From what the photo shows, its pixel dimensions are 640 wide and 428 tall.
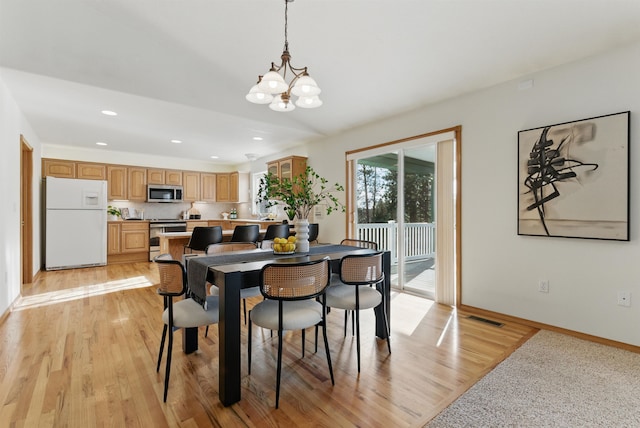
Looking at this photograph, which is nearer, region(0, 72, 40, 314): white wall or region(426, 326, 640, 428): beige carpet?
region(426, 326, 640, 428): beige carpet

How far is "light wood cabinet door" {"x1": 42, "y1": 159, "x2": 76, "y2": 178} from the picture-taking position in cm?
587

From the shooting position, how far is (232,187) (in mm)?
7891

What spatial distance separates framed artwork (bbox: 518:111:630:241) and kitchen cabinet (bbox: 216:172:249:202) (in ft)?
20.3

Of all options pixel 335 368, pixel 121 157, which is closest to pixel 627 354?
pixel 335 368

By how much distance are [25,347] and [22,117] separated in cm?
327

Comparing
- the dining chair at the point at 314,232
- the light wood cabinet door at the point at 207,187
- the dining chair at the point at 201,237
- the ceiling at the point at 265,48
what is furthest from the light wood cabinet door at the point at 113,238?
the dining chair at the point at 314,232

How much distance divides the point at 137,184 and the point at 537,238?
7.34 metres

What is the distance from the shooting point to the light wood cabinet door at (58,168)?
5.87 metres

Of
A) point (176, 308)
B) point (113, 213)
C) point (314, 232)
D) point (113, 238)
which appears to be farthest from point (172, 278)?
point (113, 213)

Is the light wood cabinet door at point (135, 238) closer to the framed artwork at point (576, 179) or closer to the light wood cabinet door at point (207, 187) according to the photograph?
the light wood cabinet door at point (207, 187)

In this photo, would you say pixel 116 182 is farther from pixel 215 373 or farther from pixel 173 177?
pixel 215 373

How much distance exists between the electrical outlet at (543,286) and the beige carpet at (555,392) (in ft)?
1.70

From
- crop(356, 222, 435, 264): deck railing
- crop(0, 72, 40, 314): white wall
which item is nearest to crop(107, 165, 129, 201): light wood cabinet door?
crop(0, 72, 40, 314): white wall

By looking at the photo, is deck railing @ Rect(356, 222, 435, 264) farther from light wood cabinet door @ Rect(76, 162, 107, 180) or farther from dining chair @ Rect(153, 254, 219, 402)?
light wood cabinet door @ Rect(76, 162, 107, 180)
